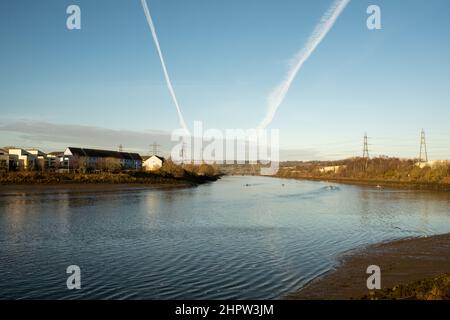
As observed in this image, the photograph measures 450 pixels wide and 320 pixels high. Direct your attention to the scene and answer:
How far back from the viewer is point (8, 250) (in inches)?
827

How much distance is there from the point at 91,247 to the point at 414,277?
15904mm

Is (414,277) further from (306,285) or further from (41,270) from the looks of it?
(41,270)

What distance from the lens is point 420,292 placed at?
12586 mm

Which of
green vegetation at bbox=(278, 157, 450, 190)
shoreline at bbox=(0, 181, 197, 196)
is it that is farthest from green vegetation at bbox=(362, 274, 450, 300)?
green vegetation at bbox=(278, 157, 450, 190)

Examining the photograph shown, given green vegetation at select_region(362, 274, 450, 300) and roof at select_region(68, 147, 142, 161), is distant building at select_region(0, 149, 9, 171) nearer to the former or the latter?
roof at select_region(68, 147, 142, 161)

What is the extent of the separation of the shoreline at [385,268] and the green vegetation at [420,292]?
1.04 ft

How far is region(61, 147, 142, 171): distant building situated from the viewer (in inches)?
4545

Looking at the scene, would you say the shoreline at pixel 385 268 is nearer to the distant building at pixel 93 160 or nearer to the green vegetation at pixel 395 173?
the green vegetation at pixel 395 173

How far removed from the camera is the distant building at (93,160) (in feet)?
379

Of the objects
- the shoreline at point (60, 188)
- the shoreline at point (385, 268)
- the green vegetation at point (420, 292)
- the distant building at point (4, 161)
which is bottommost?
the shoreline at point (385, 268)

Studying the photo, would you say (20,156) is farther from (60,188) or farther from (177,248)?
(177,248)

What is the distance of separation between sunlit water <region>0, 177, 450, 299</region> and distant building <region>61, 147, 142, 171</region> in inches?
3015

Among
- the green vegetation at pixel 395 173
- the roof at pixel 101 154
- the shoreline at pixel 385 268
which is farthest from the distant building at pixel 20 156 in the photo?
the shoreline at pixel 385 268

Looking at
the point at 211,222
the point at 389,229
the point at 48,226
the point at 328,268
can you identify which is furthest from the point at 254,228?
the point at 48,226
